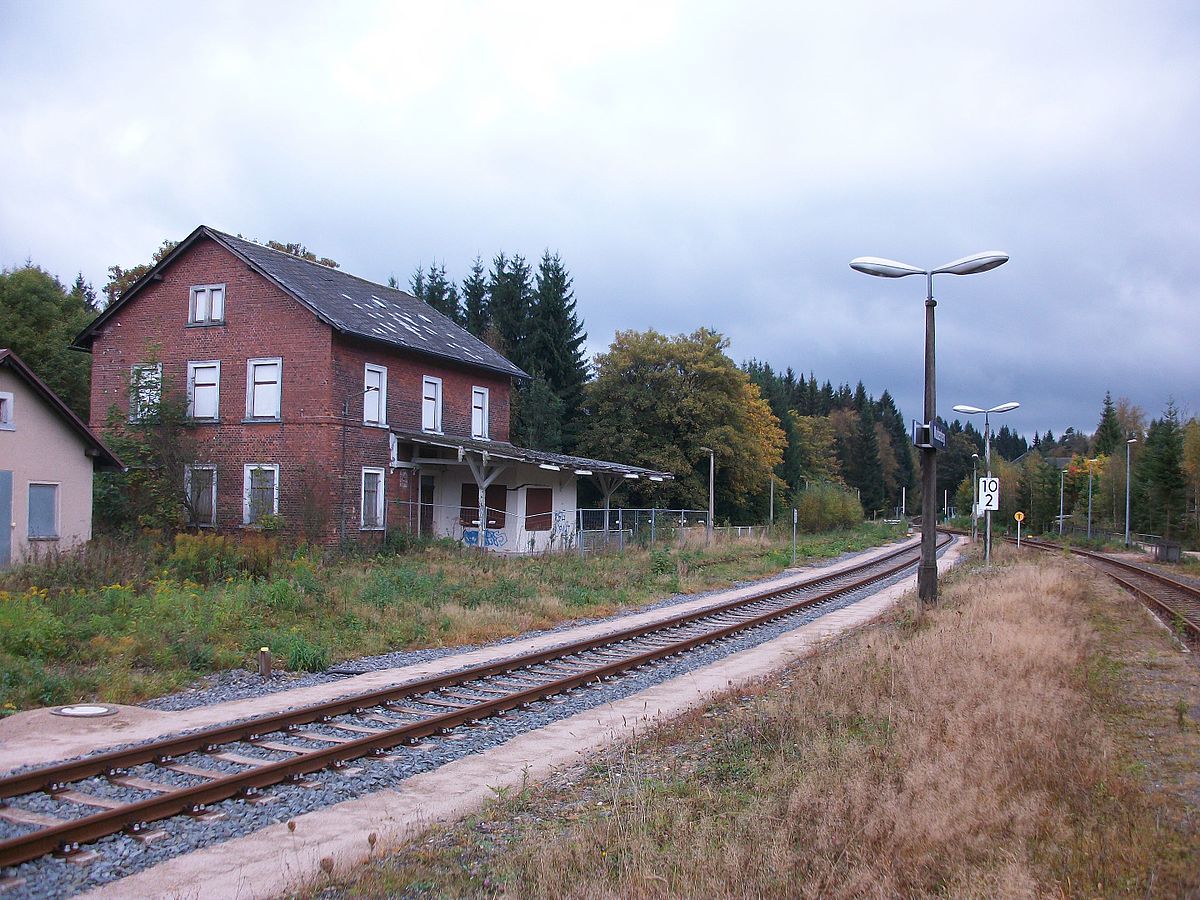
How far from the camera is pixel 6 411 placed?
68.5 feet

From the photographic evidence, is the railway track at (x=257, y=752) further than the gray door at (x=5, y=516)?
No

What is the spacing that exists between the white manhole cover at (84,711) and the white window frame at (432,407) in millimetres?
20626

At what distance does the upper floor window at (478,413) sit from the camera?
32.8 meters

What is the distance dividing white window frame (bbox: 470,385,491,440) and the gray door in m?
14.7

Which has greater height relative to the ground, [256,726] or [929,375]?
[929,375]

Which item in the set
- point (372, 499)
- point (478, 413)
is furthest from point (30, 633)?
point (478, 413)

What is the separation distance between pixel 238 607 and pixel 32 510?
9.96m

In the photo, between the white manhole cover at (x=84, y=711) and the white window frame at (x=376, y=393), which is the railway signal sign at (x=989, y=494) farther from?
the white manhole cover at (x=84, y=711)

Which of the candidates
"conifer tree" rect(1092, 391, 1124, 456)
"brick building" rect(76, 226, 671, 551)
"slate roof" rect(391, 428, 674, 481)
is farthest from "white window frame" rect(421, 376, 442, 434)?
"conifer tree" rect(1092, 391, 1124, 456)

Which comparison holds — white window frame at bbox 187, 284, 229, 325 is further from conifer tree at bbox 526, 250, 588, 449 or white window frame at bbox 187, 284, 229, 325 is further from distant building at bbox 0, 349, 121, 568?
conifer tree at bbox 526, 250, 588, 449

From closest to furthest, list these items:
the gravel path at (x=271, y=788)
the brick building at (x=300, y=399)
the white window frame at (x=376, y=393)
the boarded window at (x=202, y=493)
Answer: the gravel path at (x=271, y=788) < the brick building at (x=300, y=399) < the boarded window at (x=202, y=493) < the white window frame at (x=376, y=393)

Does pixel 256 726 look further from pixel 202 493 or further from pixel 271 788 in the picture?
pixel 202 493

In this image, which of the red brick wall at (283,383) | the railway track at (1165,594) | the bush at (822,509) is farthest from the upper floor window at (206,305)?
the bush at (822,509)

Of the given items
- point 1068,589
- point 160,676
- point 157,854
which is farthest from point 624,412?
point 157,854
